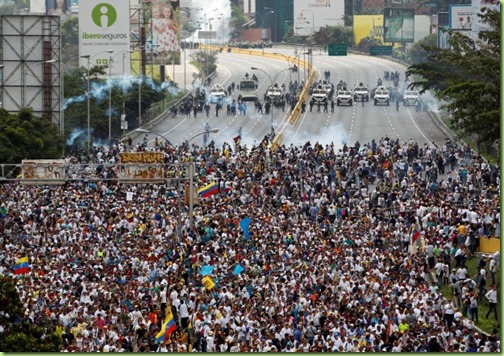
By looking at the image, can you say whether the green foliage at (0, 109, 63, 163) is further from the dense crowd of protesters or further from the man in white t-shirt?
the man in white t-shirt

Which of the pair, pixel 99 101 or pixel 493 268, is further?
pixel 99 101

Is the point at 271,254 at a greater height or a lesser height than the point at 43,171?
lesser

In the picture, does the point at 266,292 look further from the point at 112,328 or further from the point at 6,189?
the point at 6,189

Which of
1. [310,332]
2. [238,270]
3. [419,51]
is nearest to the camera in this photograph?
[310,332]

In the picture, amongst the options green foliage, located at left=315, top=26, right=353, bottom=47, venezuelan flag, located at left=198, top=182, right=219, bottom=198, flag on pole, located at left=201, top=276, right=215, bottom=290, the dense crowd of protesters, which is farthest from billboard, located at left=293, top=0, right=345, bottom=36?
flag on pole, located at left=201, top=276, right=215, bottom=290

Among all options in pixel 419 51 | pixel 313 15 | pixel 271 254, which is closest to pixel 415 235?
pixel 271 254

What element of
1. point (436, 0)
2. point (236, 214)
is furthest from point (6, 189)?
point (436, 0)

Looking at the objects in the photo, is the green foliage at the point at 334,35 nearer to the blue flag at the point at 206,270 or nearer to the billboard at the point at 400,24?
the billboard at the point at 400,24

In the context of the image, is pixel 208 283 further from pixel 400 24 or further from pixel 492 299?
pixel 400 24
